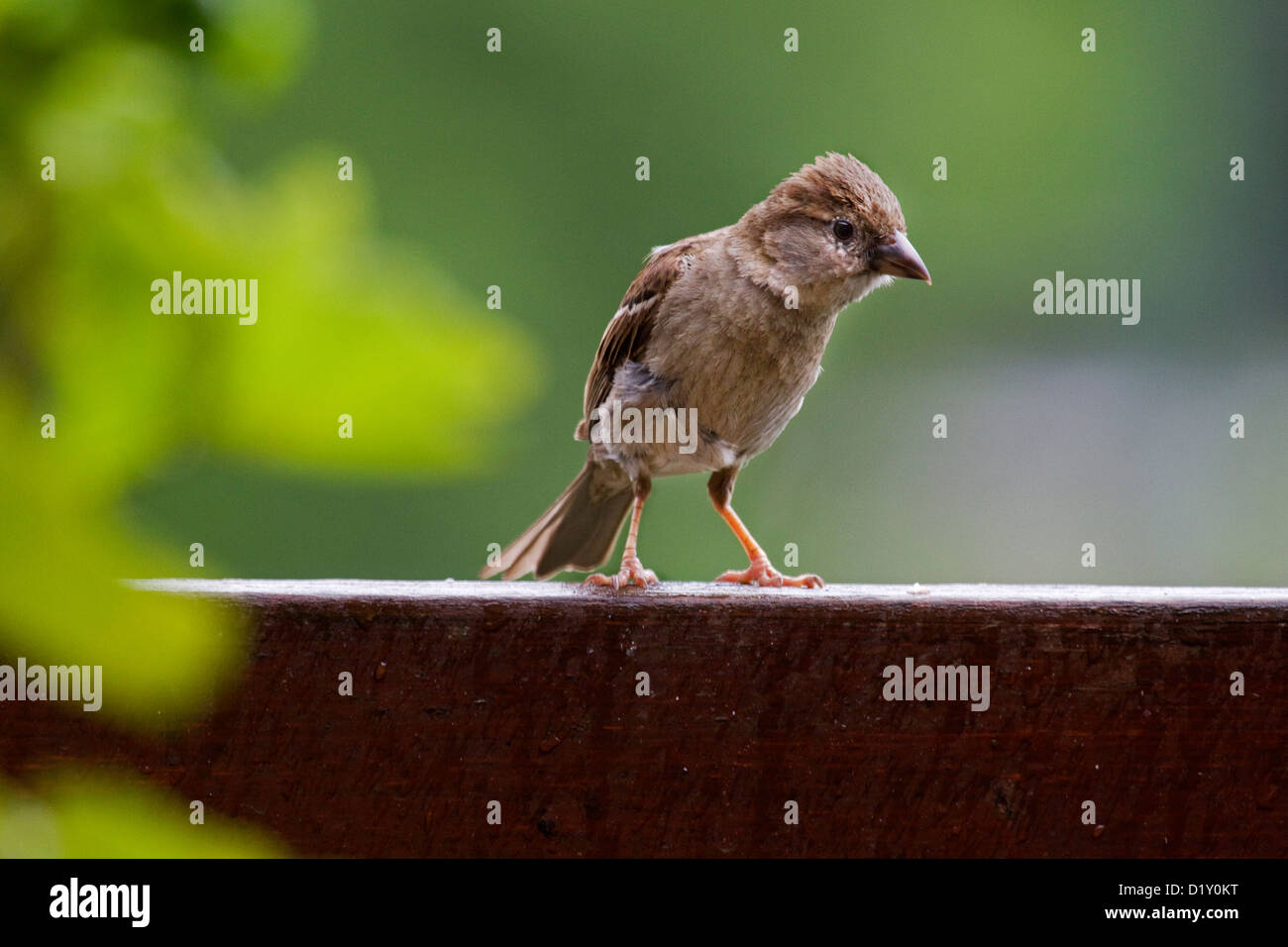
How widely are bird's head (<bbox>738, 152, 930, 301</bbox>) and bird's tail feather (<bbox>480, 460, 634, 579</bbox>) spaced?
76 cm

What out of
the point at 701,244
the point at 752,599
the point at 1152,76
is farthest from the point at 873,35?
the point at 752,599

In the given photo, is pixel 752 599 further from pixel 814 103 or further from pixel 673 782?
pixel 814 103

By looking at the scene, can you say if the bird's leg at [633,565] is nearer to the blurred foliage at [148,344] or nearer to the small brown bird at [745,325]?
the small brown bird at [745,325]

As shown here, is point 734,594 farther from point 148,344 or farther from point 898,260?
point 898,260

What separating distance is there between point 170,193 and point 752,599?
1013 mm

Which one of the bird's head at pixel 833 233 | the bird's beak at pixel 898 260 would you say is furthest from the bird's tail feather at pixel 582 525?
the bird's beak at pixel 898 260

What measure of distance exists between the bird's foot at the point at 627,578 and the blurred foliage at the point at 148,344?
67 cm

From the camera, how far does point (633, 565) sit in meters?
2.99

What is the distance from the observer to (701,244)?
11.2ft

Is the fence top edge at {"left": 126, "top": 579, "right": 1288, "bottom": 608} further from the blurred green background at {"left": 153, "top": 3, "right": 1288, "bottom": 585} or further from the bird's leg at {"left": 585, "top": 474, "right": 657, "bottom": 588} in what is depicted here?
the blurred green background at {"left": 153, "top": 3, "right": 1288, "bottom": 585}

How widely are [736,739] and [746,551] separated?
163cm

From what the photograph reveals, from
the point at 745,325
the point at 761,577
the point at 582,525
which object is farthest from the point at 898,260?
the point at 582,525

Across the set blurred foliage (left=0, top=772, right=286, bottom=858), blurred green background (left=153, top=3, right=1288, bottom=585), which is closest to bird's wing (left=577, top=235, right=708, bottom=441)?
blurred green background (left=153, top=3, right=1288, bottom=585)

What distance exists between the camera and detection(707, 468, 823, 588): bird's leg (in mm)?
3057
